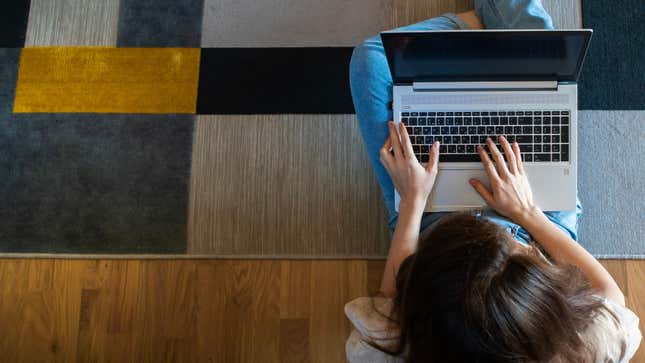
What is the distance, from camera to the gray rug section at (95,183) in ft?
3.85

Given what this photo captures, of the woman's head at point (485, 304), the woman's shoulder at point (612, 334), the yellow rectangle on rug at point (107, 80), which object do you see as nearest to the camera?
the woman's head at point (485, 304)

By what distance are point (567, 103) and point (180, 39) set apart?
3.05ft

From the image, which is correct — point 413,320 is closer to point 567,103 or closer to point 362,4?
point 567,103

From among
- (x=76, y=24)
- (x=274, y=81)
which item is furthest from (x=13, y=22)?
(x=274, y=81)

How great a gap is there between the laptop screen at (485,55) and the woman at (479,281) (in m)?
0.10

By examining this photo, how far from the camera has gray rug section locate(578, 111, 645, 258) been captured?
1.10m

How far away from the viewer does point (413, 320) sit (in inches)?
23.5

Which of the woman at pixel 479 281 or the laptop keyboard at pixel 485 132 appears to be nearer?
the woman at pixel 479 281

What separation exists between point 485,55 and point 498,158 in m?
0.19

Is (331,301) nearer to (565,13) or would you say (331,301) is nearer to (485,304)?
(485,304)

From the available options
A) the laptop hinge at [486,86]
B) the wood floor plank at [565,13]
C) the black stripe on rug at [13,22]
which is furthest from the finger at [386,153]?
the black stripe on rug at [13,22]

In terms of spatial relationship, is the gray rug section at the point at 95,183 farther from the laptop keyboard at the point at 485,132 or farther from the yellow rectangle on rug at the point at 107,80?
the laptop keyboard at the point at 485,132

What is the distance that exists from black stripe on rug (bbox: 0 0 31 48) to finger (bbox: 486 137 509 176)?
1.21 m

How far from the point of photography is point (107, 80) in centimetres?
122
